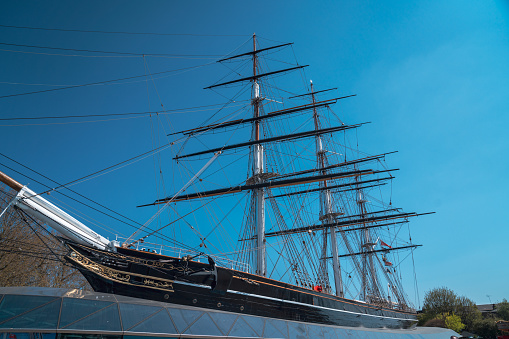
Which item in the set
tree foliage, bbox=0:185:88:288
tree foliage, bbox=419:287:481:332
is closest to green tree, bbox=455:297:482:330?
tree foliage, bbox=419:287:481:332

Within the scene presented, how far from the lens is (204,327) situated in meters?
10.7

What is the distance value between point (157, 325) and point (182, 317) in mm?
1031

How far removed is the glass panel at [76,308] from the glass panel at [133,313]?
55 cm

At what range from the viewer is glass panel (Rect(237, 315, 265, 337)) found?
11.8 metres

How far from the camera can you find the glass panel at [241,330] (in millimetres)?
11086

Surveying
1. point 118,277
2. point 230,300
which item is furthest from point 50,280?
point 230,300

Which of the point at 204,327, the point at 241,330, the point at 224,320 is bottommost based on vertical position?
the point at 241,330

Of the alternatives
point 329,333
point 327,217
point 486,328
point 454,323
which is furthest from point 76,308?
point 486,328

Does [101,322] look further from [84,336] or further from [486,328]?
[486,328]

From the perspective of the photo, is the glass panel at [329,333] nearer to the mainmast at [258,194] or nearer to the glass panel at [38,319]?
the mainmast at [258,194]

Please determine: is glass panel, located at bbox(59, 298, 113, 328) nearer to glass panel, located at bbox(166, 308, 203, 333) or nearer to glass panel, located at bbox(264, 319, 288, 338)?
glass panel, located at bbox(166, 308, 203, 333)

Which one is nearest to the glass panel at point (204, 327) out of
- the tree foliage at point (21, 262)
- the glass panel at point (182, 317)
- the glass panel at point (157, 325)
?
the glass panel at point (182, 317)

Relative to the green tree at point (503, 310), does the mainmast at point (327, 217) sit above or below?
above

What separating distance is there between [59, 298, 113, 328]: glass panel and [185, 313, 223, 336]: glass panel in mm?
2669
